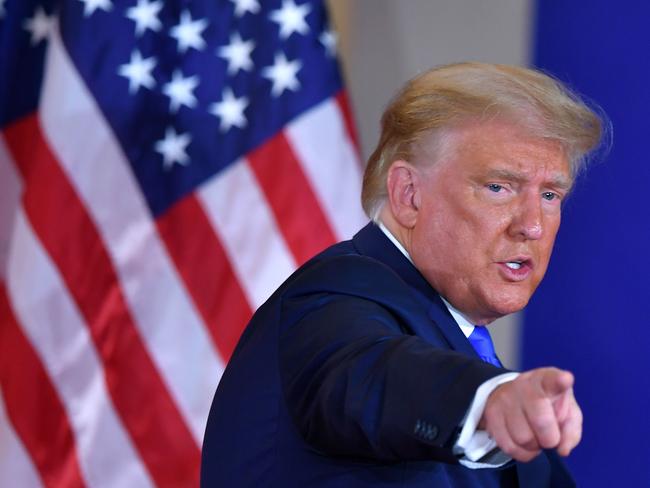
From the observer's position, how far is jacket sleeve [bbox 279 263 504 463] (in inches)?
35.6

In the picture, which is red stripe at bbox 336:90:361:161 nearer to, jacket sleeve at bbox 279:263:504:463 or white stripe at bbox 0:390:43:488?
white stripe at bbox 0:390:43:488

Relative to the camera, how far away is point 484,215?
132 centimetres

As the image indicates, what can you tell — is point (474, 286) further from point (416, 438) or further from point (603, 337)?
point (603, 337)

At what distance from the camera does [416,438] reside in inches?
35.8

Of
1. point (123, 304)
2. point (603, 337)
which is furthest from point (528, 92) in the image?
point (123, 304)

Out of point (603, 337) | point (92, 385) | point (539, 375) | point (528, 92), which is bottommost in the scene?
point (603, 337)

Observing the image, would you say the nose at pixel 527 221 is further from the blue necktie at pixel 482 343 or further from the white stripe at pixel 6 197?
the white stripe at pixel 6 197

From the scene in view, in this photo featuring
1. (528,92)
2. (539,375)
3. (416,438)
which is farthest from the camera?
(528,92)

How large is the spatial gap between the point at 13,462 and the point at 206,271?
538 mm

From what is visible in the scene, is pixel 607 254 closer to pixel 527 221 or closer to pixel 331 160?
pixel 331 160

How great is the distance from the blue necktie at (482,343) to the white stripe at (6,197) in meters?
1.39

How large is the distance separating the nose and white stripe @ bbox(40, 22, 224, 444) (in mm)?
1158

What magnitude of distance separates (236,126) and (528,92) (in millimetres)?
1154

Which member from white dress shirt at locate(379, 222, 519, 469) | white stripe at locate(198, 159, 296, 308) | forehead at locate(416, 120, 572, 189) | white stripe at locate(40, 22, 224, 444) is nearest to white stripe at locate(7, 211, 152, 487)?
white stripe at locate(40, 22, 224, 444)
